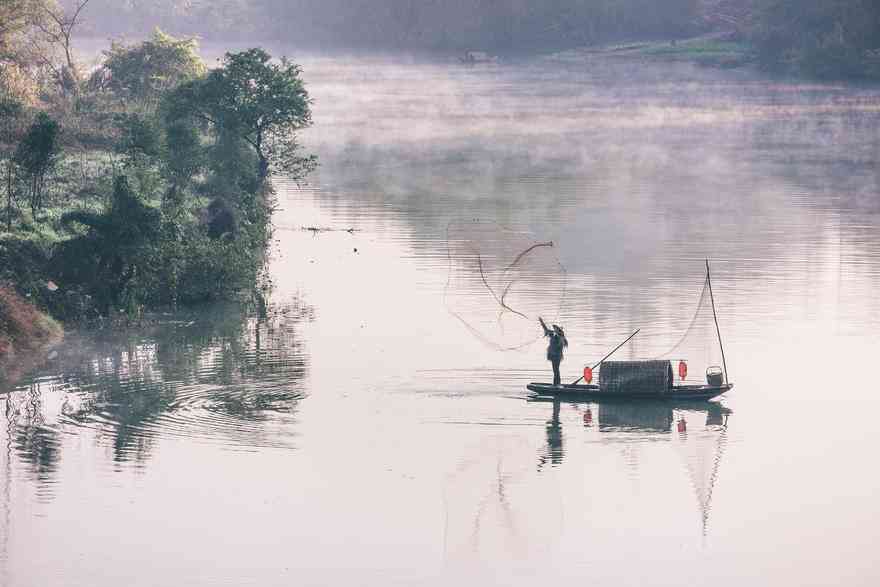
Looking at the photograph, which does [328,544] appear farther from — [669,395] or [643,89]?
[643,89]

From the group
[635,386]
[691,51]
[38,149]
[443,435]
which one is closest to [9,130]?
[38,149]

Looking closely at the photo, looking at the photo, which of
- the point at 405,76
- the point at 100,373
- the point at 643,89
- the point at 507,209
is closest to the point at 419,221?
the point at 507,209

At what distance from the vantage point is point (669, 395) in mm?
35250

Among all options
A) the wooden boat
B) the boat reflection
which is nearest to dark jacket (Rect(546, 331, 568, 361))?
the wooden boat

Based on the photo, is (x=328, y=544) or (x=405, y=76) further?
(x=405, y=76)

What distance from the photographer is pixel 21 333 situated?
40.4 metres

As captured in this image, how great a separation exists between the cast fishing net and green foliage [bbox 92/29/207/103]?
3108cm

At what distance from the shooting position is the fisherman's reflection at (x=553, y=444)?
31625 millimetres

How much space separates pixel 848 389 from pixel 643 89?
12084 centimetres

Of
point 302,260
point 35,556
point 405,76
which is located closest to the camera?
point 35,556

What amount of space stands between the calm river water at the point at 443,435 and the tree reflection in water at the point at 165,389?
0.32 ft

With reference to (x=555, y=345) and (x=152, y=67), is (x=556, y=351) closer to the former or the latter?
(x=555, y=345)

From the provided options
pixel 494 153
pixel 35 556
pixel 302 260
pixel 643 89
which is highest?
pixel 643 89

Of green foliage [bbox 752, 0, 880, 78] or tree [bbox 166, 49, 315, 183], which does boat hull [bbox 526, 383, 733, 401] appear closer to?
tree [bbox 166, 49, 315, 183]
